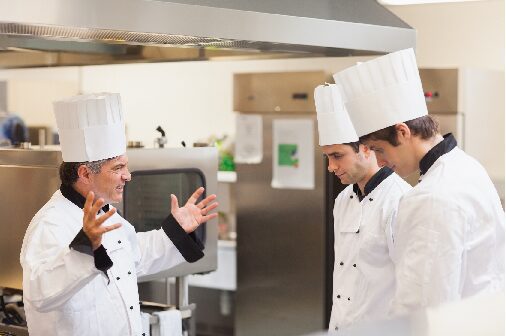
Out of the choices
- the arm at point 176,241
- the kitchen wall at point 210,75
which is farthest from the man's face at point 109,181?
the kitchen wall at point 210,75

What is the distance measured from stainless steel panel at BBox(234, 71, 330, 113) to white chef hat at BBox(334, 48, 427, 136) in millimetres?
2624

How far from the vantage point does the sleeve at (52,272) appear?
2645mm

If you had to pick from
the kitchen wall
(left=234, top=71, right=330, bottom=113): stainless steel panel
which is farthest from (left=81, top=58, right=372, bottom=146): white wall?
(left=234, top=71, right=330, bottom=113): stainless steel panel

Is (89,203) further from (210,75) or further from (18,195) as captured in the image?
(210,75)

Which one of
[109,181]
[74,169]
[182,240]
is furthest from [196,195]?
[74,169]

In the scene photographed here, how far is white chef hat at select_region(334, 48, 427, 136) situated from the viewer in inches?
115

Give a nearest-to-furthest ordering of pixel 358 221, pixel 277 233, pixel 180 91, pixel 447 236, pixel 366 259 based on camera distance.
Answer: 1. pixel 447 236
2. pixel 366 259
3. pixel 358 221
4. pixel 277 233
5. pixel 180 91

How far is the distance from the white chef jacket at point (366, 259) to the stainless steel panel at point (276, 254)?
92.1 inches

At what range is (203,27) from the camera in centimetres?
250

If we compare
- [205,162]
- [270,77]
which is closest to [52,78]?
[270,77]

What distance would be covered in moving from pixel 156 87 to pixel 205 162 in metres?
3.65

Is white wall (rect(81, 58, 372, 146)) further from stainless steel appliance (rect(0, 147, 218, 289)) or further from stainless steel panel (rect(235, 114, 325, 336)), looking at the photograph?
stainless steel appliance (rect(0, 147, 218, 289))

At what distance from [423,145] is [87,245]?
3.35 feet

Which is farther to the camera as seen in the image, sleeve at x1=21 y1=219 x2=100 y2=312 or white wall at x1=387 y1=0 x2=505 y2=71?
white wall at x1=387 y1=0 x2=505 y2=71
